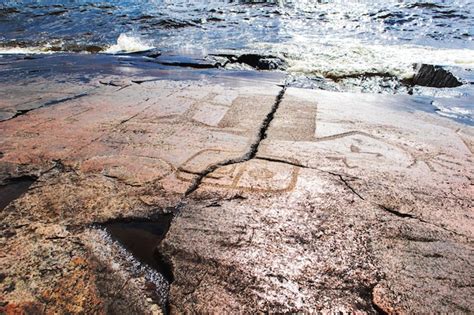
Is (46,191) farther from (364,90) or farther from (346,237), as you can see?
(364,90)

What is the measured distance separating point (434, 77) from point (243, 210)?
469cm

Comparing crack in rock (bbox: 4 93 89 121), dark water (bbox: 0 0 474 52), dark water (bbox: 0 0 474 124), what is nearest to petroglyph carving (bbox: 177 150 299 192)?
crack in rock (bbox: 4 93 89 121)

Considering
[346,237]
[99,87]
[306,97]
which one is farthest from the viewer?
[99,87]

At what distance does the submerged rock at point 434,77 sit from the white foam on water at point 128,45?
5.40 meters

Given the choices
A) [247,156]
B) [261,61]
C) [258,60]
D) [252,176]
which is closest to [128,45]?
[258,60]

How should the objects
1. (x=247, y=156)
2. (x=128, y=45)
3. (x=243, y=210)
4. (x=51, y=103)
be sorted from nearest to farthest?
(x=243, y=210) → (x=247, y=156) → (x=51, y=103) → (x=128, y=45)

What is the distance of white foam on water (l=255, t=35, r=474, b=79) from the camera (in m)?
5.28

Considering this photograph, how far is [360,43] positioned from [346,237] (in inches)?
307

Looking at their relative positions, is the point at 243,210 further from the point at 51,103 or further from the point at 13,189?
the point at 51,103

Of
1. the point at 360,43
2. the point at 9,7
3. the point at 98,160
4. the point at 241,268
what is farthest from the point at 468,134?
the point at 9,7

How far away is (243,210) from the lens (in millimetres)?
1438

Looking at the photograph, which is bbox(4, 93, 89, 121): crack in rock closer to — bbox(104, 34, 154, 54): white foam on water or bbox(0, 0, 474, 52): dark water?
bbox(0, 0, 474, 52): dark water

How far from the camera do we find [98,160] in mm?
1864

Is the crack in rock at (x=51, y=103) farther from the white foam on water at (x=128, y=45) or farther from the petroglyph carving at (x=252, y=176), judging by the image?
the white foam on water at (x=128, y=45)
